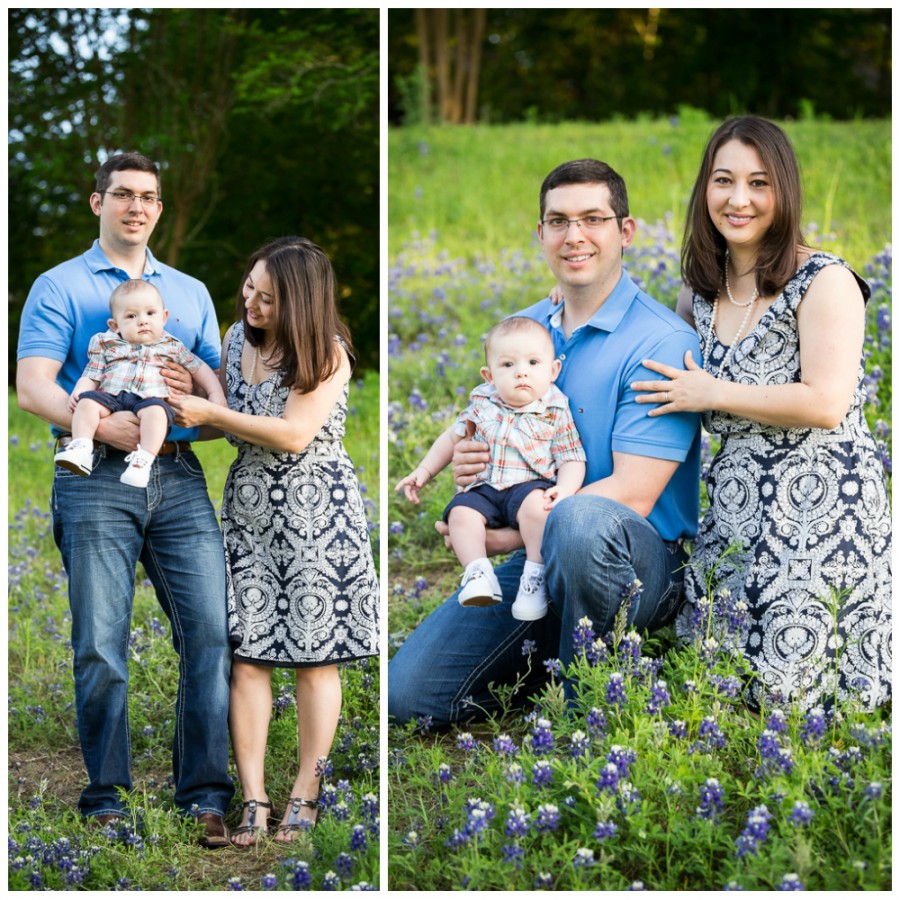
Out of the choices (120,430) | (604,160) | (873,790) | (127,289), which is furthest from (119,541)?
(604,160)

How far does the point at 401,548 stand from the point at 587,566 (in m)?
1.60

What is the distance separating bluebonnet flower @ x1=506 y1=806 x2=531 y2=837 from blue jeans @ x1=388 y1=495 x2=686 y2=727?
1.98ft

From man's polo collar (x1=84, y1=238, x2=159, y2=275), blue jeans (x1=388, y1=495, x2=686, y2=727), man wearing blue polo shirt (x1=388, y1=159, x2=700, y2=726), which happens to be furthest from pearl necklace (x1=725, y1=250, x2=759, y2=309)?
man's polo collar (x1=84, y1=238, x2=159, y2=275)

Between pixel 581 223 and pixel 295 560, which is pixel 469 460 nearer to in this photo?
pixel 295 560

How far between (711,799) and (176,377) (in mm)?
1649

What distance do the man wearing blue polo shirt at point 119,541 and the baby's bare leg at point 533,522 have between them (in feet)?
2.63

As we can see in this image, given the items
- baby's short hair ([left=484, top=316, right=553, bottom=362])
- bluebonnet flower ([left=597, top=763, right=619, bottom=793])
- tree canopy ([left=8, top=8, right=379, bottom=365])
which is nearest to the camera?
bluebonnet flower ([left=597, top=763, right=619, bottom=793])

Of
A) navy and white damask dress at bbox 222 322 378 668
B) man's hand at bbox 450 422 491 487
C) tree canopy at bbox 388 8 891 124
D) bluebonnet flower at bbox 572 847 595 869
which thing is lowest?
bluebonnet flower at bbox 572 847 595 869

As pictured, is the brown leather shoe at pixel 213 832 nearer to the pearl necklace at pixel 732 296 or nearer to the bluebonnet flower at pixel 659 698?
the bluebonnet flower at pixel 659 698

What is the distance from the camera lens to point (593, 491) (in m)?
3.02

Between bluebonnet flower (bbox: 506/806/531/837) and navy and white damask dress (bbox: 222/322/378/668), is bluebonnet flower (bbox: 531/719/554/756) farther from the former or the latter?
navy and white damask dress (bbox: 222/322/378/668)

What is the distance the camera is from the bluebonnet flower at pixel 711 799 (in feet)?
8.13

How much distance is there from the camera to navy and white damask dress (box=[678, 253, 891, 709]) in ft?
9.52

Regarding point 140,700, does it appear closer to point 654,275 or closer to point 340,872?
point 340,872
